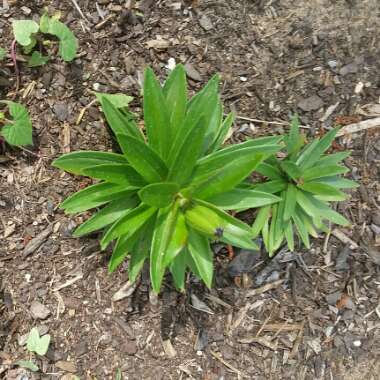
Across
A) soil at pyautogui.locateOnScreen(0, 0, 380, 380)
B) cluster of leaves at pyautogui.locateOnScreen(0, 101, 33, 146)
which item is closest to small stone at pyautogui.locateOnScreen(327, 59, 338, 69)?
soil at pyautogui.locateOnScreen(0, 0, 380, 380)

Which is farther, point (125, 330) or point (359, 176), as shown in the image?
point (359, 176)

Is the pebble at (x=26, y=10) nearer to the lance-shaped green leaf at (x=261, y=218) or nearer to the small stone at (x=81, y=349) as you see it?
the lance-shaped green leaf at (x=261, y=218)

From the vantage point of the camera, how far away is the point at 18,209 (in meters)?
2.86

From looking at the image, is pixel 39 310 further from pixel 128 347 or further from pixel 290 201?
pixel 290 201

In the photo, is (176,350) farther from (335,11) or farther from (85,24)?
(335,11)

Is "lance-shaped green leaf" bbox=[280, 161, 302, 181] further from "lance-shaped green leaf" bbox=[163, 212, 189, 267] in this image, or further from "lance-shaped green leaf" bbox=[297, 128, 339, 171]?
"lance-shaped green leaf" bbox=[163, 212, 189, 267]

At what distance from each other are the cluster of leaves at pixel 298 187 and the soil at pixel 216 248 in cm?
33

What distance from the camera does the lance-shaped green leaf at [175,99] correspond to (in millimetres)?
2361

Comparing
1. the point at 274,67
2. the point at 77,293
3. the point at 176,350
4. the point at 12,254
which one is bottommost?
the point at 176,350

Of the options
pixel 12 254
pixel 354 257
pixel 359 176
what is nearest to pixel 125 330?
pixel 12 254

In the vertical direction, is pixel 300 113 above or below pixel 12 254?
above

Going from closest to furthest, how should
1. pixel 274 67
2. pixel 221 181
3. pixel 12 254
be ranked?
pixel 221 181 < pixel 12 254 < pixel 274 67

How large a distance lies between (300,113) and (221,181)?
112 cm

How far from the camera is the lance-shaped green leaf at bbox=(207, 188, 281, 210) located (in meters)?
2.32
